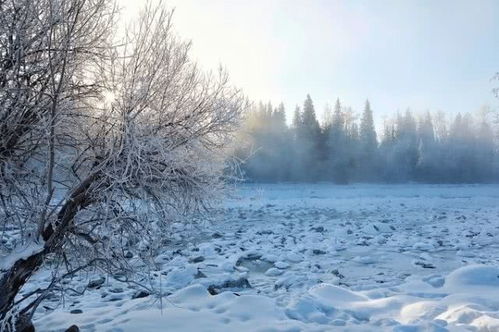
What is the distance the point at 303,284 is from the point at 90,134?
4.87 metres

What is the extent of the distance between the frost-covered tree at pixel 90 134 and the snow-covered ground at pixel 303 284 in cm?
109

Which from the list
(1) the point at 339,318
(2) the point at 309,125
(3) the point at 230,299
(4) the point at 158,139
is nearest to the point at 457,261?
(1) the point at 339,318

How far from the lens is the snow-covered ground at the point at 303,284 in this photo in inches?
222

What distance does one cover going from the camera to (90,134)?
186 inches

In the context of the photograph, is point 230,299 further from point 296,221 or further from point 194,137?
point 296,221

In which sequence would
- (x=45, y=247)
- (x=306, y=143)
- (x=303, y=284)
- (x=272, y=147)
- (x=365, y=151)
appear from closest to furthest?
1. (x=45, y=247)
2. (x=303, y=284)
3. (x=272, y=147)
4. (x=306, y=143)
5. (x=365, y=151)

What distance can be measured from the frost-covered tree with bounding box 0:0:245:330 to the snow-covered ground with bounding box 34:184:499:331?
109 cm

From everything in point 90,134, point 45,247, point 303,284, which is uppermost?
point 90,134

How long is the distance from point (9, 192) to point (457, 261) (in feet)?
30.2

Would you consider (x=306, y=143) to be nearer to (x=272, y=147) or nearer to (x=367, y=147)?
(x=272, y=147)

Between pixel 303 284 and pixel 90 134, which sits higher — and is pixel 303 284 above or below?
below

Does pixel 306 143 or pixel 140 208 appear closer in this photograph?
pixel 140 208

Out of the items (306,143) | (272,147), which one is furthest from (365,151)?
(272,147)

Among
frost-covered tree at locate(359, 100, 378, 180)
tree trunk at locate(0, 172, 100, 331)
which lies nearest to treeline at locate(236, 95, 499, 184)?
frost-covered tree at locate(359, 100, 378, 180)
